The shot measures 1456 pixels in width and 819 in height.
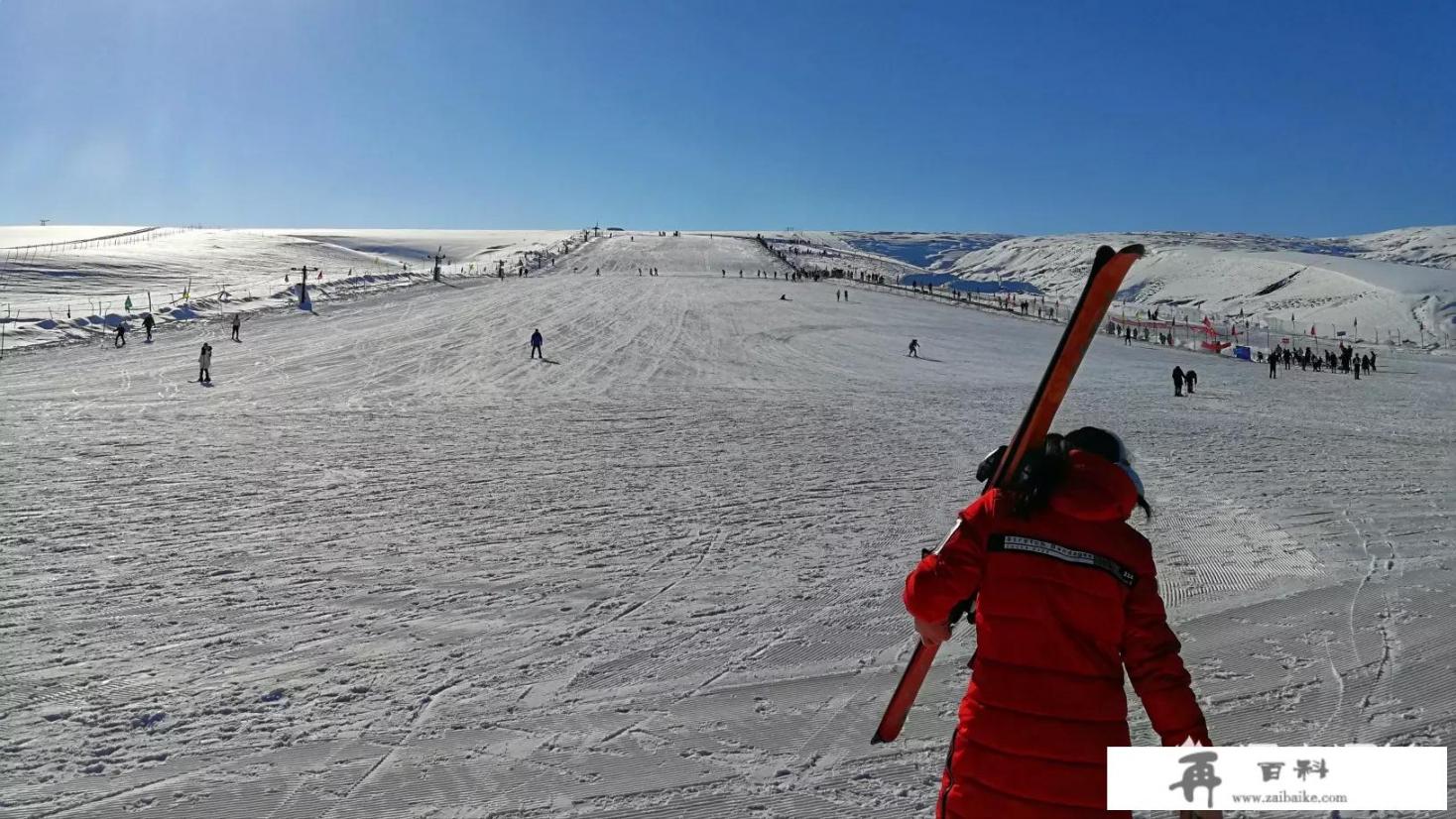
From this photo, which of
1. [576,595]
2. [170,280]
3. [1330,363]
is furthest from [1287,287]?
[576,595]

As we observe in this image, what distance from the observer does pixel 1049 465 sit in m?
2.32

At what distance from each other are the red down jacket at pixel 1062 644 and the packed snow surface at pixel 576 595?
7.40ft

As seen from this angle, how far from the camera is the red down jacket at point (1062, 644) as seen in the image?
2256 mm

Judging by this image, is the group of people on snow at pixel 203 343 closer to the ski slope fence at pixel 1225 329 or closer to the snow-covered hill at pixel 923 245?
the ski slope fence at pixel 1225 329

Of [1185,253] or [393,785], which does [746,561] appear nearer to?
[393,785]

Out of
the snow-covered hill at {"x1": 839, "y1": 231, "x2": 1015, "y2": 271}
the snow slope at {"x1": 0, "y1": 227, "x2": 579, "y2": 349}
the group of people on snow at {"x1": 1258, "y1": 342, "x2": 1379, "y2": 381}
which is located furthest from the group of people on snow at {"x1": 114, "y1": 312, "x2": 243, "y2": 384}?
the snow-covered hill at {"x1": 839, "y1": 231, "x2": 1015, "y2": 271}

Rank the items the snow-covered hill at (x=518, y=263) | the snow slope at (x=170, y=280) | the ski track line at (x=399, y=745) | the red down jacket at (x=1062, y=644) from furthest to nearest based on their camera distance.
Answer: the snow-covered hill at (x=518, y=263), the snow slope at (x=170, y=280), the ski track line at (x=399, y=745), the red down jacket at (x=1062, y=644)

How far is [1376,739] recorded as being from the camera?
4.89 metres

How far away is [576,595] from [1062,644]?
5734 millimetres

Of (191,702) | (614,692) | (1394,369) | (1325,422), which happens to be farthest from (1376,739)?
(1394,369)

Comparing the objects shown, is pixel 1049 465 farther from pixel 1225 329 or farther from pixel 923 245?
pixel 923 245

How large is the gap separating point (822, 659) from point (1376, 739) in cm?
328

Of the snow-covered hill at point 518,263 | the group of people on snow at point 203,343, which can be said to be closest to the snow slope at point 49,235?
the snow-covered hill at point 518,263

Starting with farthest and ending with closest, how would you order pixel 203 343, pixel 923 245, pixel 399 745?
pixel 923 245, pixel 203 343, pixel 399 745
